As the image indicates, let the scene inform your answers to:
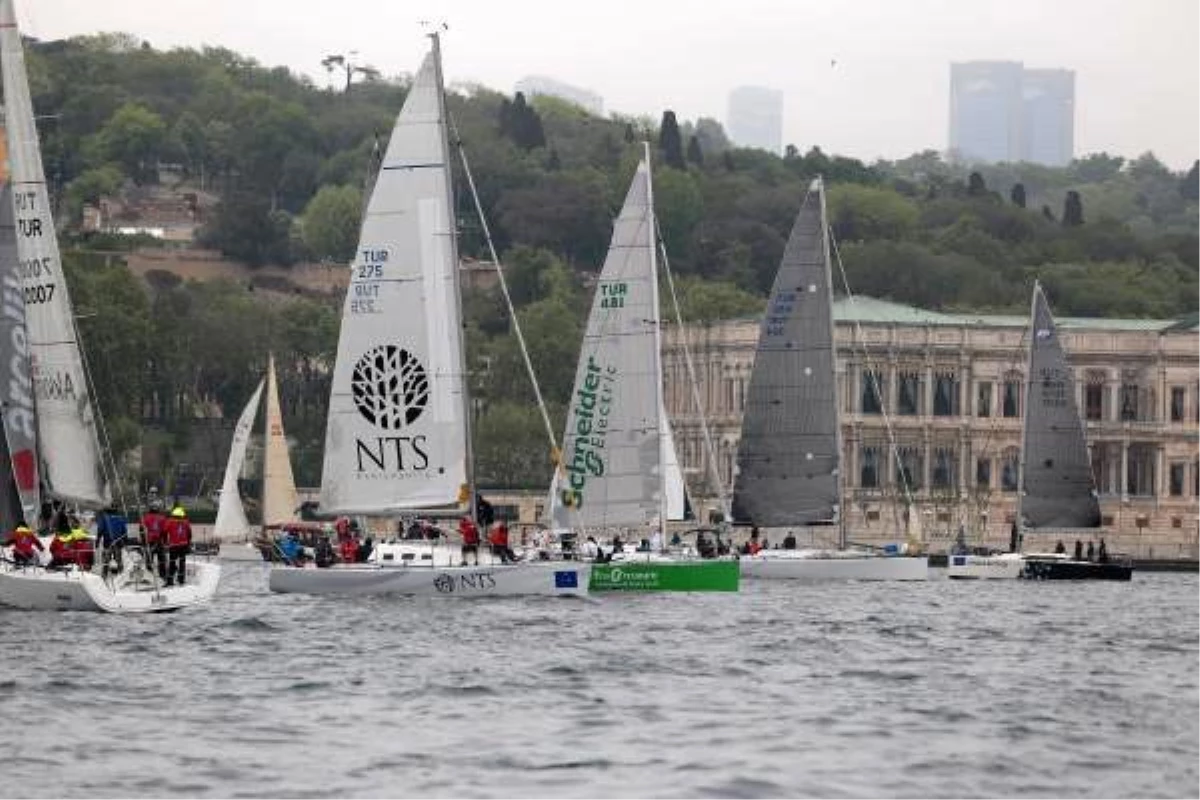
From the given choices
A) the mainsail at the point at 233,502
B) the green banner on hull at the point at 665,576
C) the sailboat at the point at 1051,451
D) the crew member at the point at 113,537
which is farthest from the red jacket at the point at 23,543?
the mainsail at the point at 233,502

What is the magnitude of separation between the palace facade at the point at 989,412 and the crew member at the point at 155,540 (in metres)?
84.2

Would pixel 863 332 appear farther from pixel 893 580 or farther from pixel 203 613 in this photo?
pixel 203 613

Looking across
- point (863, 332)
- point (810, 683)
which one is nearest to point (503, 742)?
point (810, 683)

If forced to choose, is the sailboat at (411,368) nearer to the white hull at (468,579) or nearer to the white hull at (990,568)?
the white hull at (468,579)

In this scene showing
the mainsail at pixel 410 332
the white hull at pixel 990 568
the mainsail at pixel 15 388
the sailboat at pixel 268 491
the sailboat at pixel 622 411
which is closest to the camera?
the mainsail at pixel 15 388

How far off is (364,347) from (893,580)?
80.5 feet

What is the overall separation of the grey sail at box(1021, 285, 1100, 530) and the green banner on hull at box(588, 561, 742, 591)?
3032 cm

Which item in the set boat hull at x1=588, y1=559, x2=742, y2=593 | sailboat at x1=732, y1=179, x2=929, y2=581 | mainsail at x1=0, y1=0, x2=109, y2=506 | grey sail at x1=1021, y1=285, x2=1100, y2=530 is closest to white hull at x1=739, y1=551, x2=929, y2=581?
sailboat at x1=732, y1=179, x2=929, y2=581

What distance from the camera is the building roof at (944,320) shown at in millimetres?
143000

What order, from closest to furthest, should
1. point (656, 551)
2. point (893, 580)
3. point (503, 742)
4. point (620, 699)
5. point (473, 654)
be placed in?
point (503, 742), point (620, 699), point (473, 654), point (656, 551), point (893, 580)

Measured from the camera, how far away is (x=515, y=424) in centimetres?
14888

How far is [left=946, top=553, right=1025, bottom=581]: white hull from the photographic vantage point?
87.9 meters

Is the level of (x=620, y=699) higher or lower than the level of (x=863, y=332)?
lower

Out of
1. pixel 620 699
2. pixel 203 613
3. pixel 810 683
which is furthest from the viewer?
pixel 203 613
